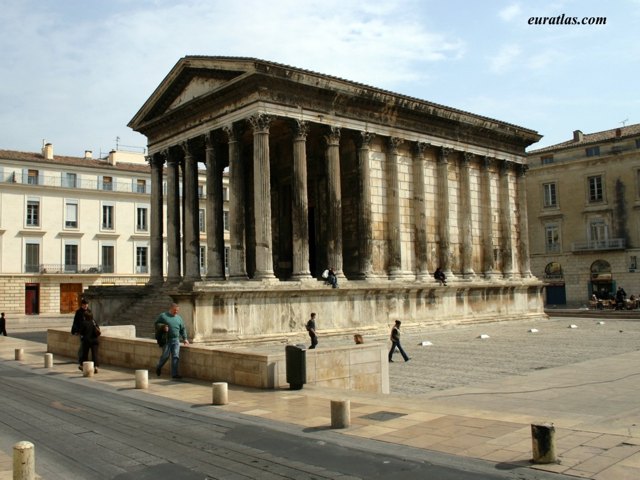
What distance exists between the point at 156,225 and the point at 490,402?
876 inches

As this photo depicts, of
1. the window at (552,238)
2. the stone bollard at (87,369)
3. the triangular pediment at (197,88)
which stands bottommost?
the stone bollard at (87,369)

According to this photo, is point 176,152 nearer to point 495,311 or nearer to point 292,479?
point 495,311

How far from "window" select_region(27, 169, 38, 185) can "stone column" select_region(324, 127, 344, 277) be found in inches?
1255

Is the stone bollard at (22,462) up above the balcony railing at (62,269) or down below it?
below

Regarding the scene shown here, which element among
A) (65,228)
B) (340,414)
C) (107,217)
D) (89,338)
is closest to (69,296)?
(65,228)

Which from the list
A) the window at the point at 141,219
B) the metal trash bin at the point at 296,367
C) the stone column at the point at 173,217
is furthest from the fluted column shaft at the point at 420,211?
the window at the point at 141,219

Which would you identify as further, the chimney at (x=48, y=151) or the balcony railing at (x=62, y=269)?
the chimney at (x=48, y=151)

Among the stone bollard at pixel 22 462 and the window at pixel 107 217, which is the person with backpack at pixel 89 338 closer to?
the stone bollard at pixel 22 462

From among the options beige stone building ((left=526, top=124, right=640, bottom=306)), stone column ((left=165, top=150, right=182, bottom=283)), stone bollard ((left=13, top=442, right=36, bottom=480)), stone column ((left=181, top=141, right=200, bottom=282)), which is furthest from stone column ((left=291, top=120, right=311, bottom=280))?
beige stone building ((left=526, top=124, right=640, bottom=306))

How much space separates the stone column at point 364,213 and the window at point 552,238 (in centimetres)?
3129

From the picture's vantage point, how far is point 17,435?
28.3ft

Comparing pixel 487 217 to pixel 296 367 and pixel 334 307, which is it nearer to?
pixel 334 307

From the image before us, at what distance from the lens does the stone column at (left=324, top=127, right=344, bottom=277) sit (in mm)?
25359

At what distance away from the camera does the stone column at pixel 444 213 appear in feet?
97.6
